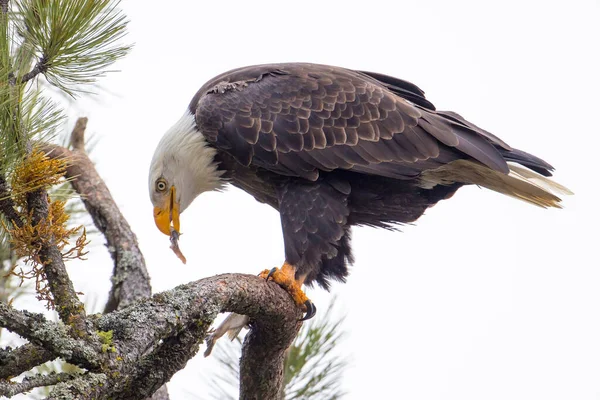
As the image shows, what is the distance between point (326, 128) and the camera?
3.77m

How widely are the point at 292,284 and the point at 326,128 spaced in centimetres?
85

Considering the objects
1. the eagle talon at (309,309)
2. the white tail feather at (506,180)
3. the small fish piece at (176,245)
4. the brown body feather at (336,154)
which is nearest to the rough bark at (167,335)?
the eagle talon at (309,309)

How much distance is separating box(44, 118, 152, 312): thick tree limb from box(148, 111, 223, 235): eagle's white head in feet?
1.03

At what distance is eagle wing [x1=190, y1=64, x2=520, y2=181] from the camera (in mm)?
3670

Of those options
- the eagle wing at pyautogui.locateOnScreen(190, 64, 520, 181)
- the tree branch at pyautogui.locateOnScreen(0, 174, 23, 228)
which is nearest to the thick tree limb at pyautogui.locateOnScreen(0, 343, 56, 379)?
the tree branch at pyautogui.locateOnScreen(0, 174, 23, 228)

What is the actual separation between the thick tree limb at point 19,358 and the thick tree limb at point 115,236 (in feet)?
5.06

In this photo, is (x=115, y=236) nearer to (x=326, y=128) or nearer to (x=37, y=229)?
(x=326, y=128)

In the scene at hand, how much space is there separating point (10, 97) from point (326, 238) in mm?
1874

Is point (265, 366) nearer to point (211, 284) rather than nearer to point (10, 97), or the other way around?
point (211, 284)

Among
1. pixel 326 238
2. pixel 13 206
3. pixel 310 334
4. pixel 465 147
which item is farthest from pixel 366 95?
pixel 13 206

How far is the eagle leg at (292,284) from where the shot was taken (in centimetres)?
330

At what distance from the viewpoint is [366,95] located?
3863mm

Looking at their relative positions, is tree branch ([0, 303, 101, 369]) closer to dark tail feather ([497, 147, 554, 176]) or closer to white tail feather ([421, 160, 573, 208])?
white tail feather ([421, 160, 573, 208])

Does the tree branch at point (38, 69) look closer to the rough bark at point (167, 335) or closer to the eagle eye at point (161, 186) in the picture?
the rough bark at point (167, 335)
